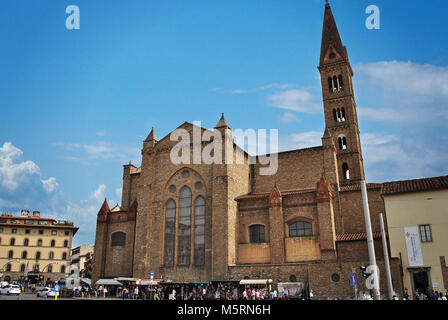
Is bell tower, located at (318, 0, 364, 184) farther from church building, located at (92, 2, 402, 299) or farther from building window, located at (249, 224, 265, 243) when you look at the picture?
building window, located at (249, 224, 265, 243)

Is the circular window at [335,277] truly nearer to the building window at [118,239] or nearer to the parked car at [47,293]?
the building window at [118,239]

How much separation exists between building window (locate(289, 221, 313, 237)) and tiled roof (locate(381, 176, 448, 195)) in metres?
6.99

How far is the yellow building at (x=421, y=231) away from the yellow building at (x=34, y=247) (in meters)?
53.1

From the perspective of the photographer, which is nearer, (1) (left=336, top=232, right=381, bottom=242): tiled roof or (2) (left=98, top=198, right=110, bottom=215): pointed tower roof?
(1) (left=336, top=232, right=381, bottom=242): tiled roof

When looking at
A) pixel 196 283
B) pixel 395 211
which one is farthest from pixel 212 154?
pixel 395 211

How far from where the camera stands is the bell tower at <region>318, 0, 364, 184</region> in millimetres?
42906

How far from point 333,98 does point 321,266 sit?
968 inches

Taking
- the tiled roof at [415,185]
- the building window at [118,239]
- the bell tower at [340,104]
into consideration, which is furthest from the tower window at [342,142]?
the building window at [118,239]

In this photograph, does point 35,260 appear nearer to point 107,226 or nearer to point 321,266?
point 107,226

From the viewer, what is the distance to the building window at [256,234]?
34.2 metres

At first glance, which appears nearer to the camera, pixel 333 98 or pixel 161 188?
pixel 161 188

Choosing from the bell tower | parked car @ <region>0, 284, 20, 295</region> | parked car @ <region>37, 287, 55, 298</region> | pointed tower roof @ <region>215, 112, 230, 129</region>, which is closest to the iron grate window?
pointed tower roof @ <region>215, 112, 230, 129</region>

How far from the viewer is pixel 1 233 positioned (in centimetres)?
6244

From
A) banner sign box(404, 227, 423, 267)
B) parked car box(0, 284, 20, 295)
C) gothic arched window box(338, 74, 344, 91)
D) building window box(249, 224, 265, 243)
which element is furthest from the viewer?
gothic arched window box(338, 74, 344, 91)
